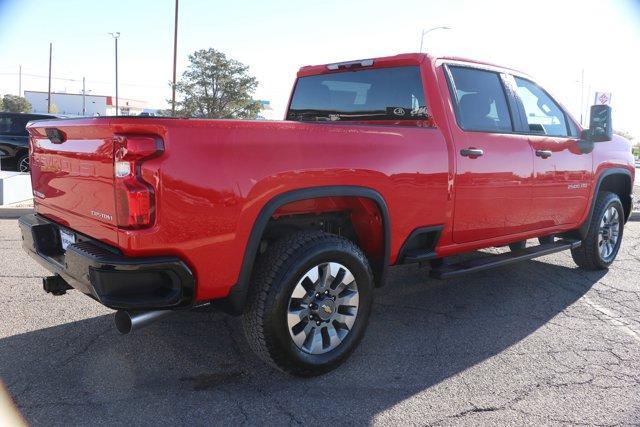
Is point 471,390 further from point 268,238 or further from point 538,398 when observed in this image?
point 268,238

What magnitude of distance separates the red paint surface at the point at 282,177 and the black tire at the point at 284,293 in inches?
8.2

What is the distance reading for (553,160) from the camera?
4637mm

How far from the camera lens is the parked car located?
11.9 m

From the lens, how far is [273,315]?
291 cm

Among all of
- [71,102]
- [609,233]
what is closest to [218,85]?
[609,233]

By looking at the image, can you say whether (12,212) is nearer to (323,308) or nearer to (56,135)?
(56,135)

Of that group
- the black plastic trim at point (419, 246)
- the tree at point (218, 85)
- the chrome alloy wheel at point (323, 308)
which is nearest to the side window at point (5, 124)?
the black plastic trim at point (419, 246)

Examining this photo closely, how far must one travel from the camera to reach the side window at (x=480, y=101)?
400 cm

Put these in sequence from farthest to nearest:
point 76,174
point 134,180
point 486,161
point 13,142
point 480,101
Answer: point 13,142 < point 480,101 < point 486,161 < point 76,174 < point 134,180

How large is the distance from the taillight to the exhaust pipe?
18.5 inches

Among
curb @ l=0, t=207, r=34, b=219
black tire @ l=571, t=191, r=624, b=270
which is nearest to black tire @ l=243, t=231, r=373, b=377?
black tire @ l=571, t=191, r=624, b=270

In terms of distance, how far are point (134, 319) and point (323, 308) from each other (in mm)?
1053

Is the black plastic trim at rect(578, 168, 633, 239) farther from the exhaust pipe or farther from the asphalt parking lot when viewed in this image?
the exhaust pipe

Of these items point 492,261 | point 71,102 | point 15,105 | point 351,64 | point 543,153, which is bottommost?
point 492,261
